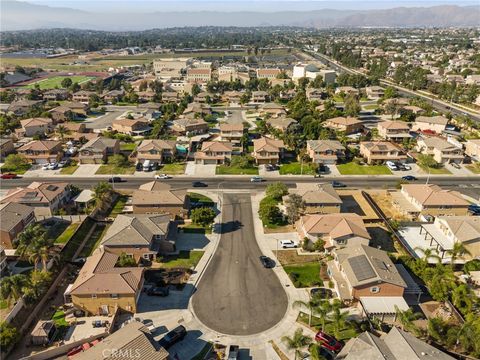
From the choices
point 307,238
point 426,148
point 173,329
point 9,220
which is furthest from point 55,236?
point 426,148

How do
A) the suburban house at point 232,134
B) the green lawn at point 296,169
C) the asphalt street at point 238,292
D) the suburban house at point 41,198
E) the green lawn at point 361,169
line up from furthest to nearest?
the suburban house at point 232,134 → the green lawn at point 361,169 → the green lawn at point 296,169 → the suburban house at point 41,198 → the asphalt street at point 238,292

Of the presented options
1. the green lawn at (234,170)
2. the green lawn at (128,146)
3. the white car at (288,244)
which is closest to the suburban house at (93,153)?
the green lawn at (128,146)

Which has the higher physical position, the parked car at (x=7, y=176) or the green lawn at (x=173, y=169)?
the parked car at (x=7, y=176)

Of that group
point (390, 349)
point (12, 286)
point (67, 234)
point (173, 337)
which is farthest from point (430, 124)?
point (12, 286)

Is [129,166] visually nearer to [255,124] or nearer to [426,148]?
[255,124]

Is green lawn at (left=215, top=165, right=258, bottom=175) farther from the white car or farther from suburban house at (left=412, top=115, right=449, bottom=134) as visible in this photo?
suburban house at (left=412, top=115, right=449, bottom=134)

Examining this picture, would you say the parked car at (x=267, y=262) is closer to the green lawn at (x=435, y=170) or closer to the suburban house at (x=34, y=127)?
the green lawn at (x=435, y=170)
